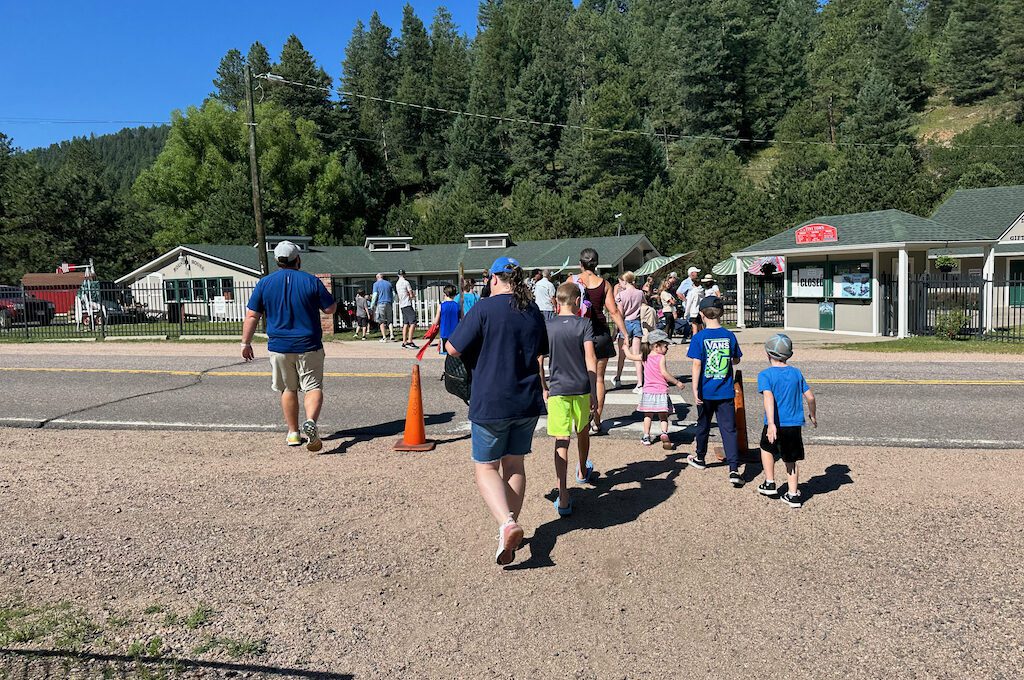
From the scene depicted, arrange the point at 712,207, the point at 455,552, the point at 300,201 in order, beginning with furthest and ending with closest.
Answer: the point at 300,201 < the point at 712,207 < the point at 455,552

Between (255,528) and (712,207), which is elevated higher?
(712,207)

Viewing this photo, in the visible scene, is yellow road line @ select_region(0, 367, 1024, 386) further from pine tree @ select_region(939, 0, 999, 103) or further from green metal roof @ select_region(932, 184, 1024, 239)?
pine tree @ select_region(939, 0, 999, 103)

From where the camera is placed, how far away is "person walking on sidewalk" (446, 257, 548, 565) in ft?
14.5

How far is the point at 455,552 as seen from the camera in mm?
4762

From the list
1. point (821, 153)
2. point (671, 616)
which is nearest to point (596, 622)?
point (671, 616)

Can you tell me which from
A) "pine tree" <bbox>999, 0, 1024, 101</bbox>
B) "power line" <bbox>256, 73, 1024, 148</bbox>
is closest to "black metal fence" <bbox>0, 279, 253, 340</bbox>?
"power line" <bbox>256, 73, 1024, 148</bbox>

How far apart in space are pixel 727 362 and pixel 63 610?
4832 mm


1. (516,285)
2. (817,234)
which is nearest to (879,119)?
(817,234)

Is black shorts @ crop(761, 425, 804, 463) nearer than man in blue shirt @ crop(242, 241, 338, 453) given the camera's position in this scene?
Yes

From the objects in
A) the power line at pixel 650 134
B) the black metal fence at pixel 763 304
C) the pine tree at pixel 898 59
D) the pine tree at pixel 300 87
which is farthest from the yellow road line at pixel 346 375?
the pine tree at pixel 898 59

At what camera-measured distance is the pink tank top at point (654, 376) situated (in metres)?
6.98

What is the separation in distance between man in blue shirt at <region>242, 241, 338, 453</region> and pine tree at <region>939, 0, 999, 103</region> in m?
97.8

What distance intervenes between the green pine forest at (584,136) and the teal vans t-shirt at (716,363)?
39.4 metres

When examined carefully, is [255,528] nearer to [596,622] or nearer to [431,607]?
[431,607]
